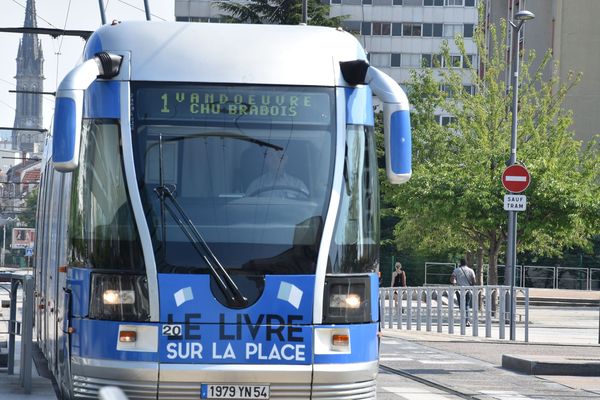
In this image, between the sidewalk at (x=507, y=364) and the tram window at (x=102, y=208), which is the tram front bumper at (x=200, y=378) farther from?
the sidewalk at (x=507, y=364)

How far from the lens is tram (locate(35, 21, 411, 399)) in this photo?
32.4 feet

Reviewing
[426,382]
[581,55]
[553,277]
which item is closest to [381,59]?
[581,55]

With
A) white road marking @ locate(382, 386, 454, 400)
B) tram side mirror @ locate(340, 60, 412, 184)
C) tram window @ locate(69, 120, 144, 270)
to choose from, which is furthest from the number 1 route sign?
tram window @ locate(69, 120, 144, 270)

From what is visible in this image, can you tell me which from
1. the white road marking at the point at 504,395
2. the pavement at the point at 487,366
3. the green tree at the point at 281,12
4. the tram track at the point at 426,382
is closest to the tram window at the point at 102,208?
the pavement at the point at 487,366

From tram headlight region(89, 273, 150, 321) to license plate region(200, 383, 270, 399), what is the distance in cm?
67

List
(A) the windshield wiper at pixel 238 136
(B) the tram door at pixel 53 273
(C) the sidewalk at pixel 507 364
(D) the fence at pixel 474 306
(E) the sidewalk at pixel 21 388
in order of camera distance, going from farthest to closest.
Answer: (D) the fence at pixel 474 306
(C) the sidewalk at pixel 507 364
(E) the sidewalk at pixel 21 388
(B) the tram door at pixel 53 273
(A) the windshield wiper at pixel 238 136

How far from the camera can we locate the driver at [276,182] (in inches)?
402

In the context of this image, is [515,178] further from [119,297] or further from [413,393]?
[119,297]

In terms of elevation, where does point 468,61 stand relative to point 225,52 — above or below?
above

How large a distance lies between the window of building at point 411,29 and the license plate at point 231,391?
3663 inches

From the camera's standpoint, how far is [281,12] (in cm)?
4944

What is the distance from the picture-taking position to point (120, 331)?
390 inches

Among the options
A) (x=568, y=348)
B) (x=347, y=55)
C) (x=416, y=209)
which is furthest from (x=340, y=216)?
(x=416, y=209)

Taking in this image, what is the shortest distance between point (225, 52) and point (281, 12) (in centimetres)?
3913
